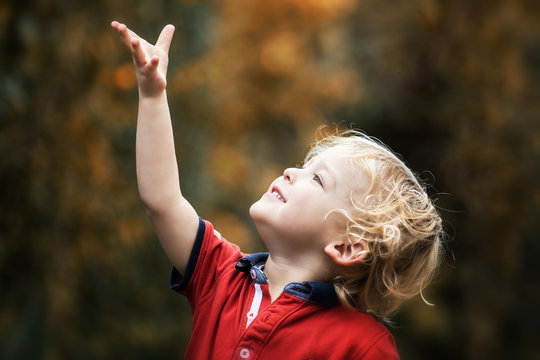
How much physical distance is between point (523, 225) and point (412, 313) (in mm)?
2411

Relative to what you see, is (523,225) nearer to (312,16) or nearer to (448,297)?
(448,297)

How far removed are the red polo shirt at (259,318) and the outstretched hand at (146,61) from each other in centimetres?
34

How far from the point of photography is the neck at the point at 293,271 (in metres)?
1.46

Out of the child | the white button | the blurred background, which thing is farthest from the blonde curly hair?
the blurred background

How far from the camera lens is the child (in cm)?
136

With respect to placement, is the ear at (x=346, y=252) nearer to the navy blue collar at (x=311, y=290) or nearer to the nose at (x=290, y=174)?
the navy blue collar at (x=311, y=290)

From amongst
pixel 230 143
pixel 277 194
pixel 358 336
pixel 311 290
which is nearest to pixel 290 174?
pixel 277 194

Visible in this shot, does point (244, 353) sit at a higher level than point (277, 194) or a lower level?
lower

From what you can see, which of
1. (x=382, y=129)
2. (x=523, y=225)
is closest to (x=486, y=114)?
(x=523, y=225)

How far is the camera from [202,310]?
1.44 metres

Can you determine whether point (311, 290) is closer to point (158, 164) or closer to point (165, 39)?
point (158, 164)

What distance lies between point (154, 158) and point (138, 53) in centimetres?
23

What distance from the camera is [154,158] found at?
141cm

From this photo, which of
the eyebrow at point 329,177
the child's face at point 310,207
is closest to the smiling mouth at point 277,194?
the child's face at point 310,207
